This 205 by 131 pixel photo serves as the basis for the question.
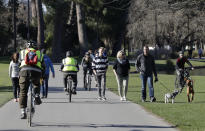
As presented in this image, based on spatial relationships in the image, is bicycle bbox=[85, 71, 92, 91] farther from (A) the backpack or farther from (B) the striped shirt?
(A) the backpack

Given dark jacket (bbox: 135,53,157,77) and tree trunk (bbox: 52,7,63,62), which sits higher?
tree trunk (bbox: 52,7,63,62)

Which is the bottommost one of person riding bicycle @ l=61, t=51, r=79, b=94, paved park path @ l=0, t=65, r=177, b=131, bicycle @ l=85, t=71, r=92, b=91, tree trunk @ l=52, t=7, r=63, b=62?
paved park path @ l=0, t=65, r=177, b=131

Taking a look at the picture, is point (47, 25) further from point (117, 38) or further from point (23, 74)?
point (23, 74)

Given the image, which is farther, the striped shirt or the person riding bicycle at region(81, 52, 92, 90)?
the person riding bicycle at region(81, 52, 92, 90)

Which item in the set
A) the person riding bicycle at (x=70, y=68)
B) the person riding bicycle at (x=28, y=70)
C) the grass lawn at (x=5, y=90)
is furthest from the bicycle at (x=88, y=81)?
the person riding bicycle at (x=28, y=70)

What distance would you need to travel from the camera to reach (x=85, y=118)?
11531 mm

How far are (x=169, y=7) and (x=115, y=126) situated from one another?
6.69 meters

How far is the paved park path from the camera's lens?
33.0 feet

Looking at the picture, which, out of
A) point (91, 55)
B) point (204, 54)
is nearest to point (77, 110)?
point (91, 55)

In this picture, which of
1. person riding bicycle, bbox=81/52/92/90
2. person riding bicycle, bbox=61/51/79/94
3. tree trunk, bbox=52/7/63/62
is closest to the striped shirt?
person riding bicycle, bbox=61/51/79/94

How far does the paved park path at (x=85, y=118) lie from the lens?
10055 millimetres

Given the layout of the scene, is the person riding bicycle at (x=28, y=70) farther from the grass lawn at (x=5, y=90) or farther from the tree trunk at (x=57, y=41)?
the tree trunk at (x=57, y=41)

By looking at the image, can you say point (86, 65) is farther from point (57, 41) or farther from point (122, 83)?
point (57, 41)

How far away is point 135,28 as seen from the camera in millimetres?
63406
